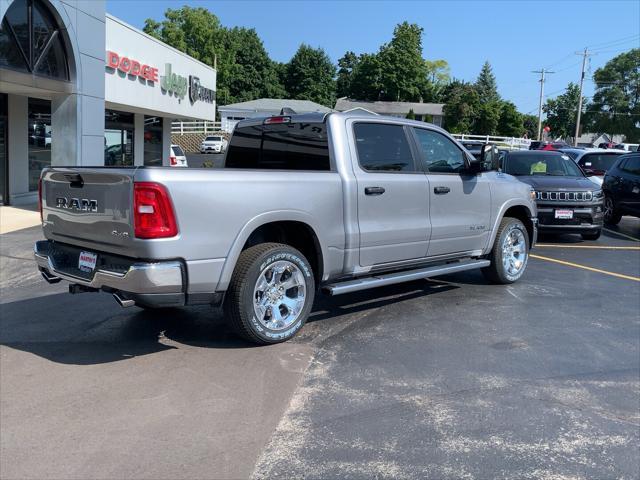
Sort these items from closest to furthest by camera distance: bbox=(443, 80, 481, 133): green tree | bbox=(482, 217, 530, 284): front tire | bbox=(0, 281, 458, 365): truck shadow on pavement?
bbox=(0, 281, 458, 365): truck shadow on pavement
bbox=(482, 217, 530, 284): front tire
bbox=(443, 80, 481, 133): green tree

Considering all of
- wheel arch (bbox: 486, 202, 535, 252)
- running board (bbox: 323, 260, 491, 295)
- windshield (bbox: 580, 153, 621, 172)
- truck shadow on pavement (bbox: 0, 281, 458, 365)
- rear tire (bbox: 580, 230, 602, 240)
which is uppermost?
windshield (bbox: 580, 153, 621, 172)

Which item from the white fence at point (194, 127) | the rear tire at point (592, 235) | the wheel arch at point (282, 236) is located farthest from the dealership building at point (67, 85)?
the white fence at point (194, 127)

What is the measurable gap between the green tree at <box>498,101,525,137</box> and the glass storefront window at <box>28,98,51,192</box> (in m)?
59.4

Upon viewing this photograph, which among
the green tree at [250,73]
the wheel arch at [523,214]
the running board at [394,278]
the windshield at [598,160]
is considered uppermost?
the green tree at [250,73]

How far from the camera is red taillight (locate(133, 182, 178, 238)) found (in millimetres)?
4250

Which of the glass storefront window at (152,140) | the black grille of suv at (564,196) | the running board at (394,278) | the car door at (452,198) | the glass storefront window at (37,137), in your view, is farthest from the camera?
the glass storefront window at (152,140)

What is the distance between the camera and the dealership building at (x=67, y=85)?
12.0 meters

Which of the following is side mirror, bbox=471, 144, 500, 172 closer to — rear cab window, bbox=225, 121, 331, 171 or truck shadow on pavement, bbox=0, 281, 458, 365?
truck shadow on pavement, bbox=0, 281, 458, 365

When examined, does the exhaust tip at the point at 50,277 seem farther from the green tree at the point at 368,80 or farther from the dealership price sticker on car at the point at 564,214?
the green tree at the point at 368,80

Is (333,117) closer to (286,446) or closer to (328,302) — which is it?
(328,302)

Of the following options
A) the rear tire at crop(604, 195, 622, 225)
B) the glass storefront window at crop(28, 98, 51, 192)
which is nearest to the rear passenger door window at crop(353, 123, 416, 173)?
the rear tire at crop(604, 195, 622, 225)

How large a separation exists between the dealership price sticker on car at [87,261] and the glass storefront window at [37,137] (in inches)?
472

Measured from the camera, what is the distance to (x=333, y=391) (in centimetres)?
431

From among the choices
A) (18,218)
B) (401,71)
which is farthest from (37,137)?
(401,71)
